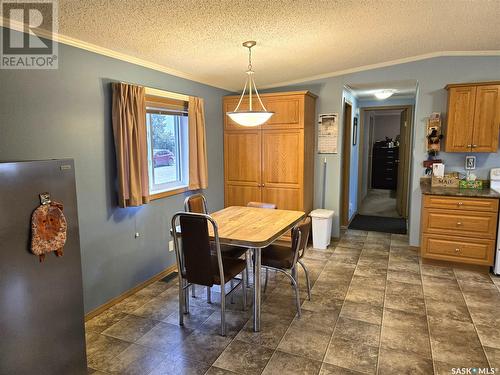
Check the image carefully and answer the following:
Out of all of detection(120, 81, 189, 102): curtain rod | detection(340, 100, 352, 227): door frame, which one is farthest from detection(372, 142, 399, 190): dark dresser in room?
detection(120, 81, 189, 102): curtain rod

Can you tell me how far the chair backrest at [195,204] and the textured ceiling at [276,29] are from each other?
1.35 m

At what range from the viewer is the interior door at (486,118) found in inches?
147

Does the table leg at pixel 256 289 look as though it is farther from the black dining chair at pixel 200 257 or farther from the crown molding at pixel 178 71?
the crown molding at pixel 178 71

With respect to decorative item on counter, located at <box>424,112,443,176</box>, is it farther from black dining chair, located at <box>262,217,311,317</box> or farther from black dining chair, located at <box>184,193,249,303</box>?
black dining chair, located at <box>184,193,249,303</box>

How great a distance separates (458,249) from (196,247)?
302 cm

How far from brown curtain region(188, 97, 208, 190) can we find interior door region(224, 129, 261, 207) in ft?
2.21

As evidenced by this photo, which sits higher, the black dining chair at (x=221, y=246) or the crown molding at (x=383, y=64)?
the crown molding at (x=383, y=64)

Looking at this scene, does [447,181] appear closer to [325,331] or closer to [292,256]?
[292,256]

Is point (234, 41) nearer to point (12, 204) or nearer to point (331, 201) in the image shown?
point (12, 204)

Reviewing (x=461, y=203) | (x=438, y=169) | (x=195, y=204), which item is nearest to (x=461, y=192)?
(x=461, y=203)

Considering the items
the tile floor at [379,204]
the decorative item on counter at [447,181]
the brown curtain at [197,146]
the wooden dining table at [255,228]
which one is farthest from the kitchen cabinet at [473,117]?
the brown curtain at [197,146]

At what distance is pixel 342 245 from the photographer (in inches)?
186

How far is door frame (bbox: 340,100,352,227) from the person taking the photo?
5.24m

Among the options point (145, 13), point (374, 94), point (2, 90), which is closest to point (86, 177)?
point (2, 90)
